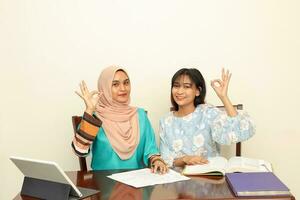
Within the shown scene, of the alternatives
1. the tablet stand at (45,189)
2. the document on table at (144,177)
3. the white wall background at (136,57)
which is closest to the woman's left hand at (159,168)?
the document on table at (144,177)

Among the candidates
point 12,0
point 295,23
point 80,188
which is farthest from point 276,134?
point 12,0

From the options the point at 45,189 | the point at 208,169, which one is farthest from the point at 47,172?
the point at 208,169

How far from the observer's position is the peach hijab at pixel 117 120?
1984 mm

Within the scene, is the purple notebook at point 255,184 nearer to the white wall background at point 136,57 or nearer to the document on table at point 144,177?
the document on table at point 144,177

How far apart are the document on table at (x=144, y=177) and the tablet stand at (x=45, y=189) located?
0.28m

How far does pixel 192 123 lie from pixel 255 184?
34.9 inches

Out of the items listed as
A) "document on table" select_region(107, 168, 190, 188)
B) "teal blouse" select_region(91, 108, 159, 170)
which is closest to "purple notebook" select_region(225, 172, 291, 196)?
"document on table" select_region(107, 168, 190, 188)

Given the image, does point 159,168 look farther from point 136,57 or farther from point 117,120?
point 136,57

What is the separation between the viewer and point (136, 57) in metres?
2.54

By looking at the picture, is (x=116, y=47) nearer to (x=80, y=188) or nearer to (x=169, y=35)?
(x=169, y=35)

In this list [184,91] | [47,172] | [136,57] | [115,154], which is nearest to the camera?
[47,172]

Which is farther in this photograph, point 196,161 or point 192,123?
point 192,123

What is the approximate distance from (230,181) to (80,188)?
602 millimetres

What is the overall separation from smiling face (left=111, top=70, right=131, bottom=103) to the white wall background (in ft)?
1.43
